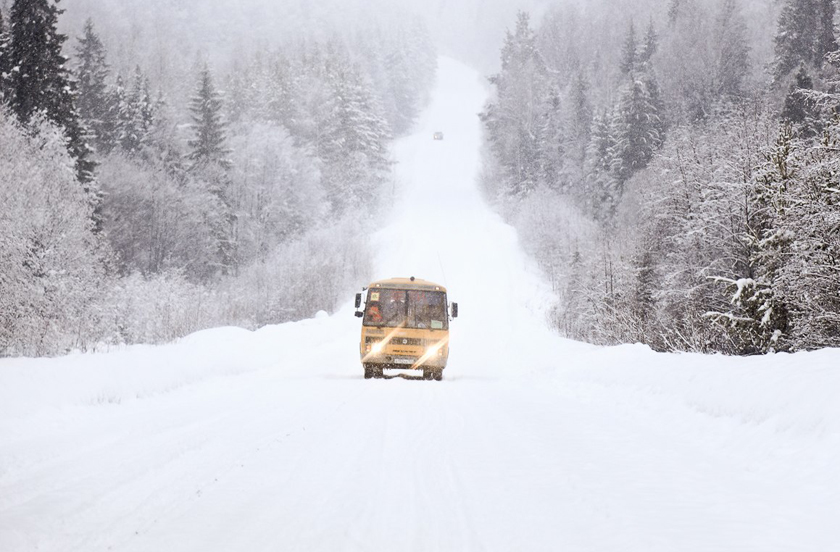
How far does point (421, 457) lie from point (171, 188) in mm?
47108

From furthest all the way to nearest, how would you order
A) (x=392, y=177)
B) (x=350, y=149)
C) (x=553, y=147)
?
(x=392, y=177), (x=553, y=147), (x=350, y=149)

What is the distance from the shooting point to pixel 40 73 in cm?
3219

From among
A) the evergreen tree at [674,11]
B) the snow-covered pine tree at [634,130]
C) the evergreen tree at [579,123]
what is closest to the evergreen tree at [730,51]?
the snow-covered pine tree at [634,130]

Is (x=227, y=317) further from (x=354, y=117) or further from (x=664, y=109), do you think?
(x=664, y=109)

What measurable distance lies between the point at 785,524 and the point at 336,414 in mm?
6330

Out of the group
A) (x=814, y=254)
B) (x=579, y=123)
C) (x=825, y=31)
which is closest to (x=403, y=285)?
(x=814, y=254)

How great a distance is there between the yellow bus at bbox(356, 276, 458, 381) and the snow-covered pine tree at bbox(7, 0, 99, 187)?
21550 millimetres

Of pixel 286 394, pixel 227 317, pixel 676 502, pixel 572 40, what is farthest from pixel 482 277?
pixel 572 40

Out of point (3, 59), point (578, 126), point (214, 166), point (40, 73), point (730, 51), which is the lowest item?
point (214, 166)

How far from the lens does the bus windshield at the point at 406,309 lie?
53.5 feet

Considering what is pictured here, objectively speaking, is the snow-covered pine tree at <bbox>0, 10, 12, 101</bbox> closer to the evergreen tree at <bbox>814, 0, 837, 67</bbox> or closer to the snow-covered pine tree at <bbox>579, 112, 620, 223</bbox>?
the snow-covered pine tree at <bbox>579, 112, 620, 223</bbox>

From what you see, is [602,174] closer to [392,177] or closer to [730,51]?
[730,51]

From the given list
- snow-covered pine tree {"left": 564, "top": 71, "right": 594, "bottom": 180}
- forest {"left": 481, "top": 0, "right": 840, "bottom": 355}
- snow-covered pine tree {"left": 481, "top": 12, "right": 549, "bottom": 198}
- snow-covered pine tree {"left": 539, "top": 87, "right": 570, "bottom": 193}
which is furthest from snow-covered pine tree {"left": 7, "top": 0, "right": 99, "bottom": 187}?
snow-covered pine tree {"left": 564, "top": 71, "right": 594, "bottom": 180}

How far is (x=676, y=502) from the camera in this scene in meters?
5.12
